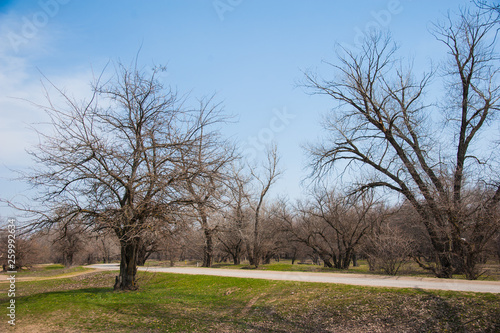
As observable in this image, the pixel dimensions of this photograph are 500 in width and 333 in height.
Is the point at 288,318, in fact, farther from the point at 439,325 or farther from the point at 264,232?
the point at 264,232

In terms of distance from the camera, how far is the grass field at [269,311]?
780 centimetres

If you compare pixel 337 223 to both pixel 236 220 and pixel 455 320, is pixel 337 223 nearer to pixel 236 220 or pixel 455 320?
pixel 236 220

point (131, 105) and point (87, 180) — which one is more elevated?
point (131, 105)

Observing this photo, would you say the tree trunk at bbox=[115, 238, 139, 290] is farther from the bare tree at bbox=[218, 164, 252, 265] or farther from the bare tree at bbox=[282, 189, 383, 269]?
the bare tree at bbox=[282, 189, 383, 269]

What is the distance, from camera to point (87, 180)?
12211 mm

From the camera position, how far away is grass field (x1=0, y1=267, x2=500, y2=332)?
7.80 meters

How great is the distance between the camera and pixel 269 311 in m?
9.99

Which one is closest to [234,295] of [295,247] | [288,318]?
[288,318]

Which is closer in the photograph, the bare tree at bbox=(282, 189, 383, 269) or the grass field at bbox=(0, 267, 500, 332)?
the grass field at bbox=(0, 267, 500, 332)

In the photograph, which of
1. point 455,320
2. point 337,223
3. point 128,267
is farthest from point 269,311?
point 337,223

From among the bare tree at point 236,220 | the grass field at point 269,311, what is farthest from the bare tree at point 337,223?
the grass field at point 269,311

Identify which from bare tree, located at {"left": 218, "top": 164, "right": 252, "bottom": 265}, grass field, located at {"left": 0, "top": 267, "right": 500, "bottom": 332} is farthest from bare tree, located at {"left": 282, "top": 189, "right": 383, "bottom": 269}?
grass field, located at {"left": 0, "top": 267, "right": 500, "bottom": 332}

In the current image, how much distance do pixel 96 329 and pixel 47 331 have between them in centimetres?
121

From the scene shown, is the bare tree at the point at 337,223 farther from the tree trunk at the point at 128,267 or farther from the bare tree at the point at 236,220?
the tree trunk at the point at 128,267
